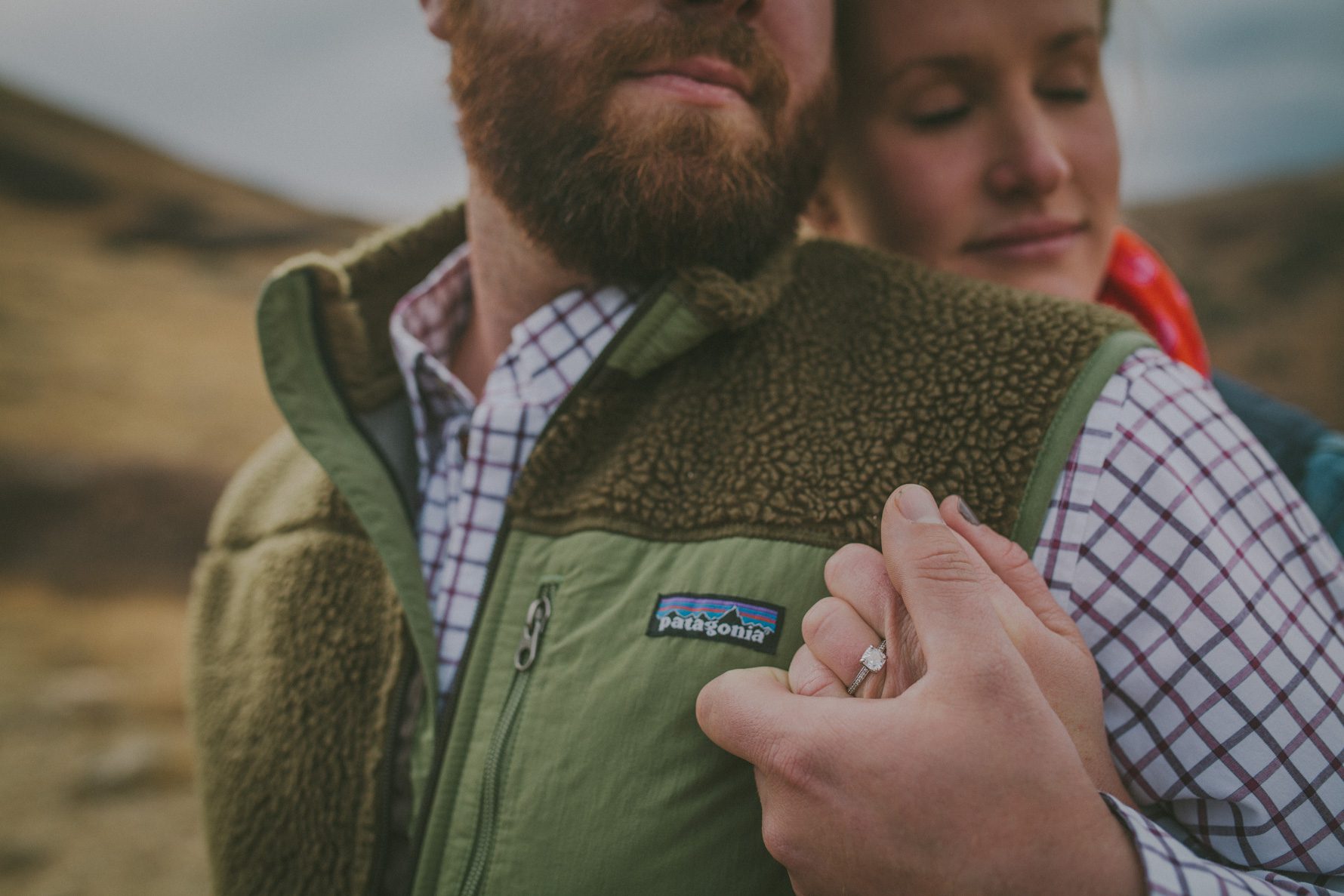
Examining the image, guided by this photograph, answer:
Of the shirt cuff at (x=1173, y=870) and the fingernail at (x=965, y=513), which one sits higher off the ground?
the fingernail at (x=965, y=513)

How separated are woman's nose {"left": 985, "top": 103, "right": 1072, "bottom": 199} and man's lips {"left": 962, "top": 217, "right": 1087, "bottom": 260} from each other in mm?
67

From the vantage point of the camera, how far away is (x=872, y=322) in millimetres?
1254

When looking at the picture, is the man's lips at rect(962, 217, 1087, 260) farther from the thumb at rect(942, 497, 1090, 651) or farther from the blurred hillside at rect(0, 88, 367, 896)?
the blurred hillside at rect(0, 88, 367, 896)

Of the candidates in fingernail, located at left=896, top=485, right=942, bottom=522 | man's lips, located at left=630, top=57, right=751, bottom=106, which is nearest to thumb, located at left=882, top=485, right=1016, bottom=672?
fingernail, located at left=896, top=485, right=942, bottom=522

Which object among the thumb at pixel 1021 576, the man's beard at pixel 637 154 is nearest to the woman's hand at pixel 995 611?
the thumb at pixel 1021 576

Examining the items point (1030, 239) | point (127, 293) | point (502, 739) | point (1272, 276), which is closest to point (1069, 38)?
point (1030, 239)

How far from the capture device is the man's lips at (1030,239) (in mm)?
1669

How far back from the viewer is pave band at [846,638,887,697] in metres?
0.89

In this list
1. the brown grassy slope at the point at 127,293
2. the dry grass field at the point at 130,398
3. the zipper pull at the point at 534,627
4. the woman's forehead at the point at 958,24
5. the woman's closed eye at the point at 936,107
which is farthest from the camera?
the brown grassy slope at the point at 127,293

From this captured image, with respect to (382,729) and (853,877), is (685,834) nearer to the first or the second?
(853,877)

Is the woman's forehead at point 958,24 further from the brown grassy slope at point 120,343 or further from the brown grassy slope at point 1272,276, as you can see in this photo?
the brown grassy slope at point 1272,276

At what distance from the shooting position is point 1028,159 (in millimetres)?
1587

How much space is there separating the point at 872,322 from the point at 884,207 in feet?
2.03

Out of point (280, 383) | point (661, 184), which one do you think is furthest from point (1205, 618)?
point (280, 383)
